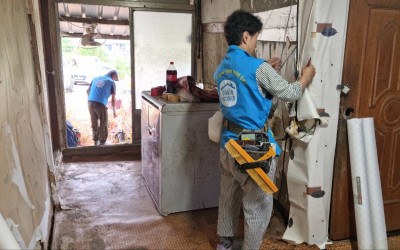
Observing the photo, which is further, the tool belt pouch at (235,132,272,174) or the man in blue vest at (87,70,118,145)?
the man in blue vest at (87,70,118,145)

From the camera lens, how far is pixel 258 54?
9.48 ft

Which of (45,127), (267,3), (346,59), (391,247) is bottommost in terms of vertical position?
(391,247)

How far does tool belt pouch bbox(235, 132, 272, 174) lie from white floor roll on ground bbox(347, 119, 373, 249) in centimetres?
67

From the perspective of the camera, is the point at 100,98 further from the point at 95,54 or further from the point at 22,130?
the point at 22,130

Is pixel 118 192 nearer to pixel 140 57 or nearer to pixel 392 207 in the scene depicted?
pixel 140 57

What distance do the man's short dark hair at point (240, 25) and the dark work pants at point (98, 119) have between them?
154 inches

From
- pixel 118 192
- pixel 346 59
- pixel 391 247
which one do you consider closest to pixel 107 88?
pixel 118 192

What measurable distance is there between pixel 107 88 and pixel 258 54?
3.08 m

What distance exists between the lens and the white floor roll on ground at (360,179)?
213 cm

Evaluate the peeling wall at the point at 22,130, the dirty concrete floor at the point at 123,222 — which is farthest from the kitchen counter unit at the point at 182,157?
the peeling wall at the point at 22,130

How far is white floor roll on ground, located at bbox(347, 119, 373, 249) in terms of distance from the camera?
6.98 feet

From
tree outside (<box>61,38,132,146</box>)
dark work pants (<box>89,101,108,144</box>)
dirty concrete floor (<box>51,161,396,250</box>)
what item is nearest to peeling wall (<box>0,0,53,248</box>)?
dirty concrete floor (<box>51,161,396,250</box>)

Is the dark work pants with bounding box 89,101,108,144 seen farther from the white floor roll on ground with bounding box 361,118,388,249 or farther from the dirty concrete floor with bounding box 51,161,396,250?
the white floor roll on ground with bounding box 361,118,388,249

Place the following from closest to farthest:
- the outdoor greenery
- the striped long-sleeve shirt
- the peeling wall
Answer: the peeling wall, the striped long-sleeve shirt, the outdoor greenery
